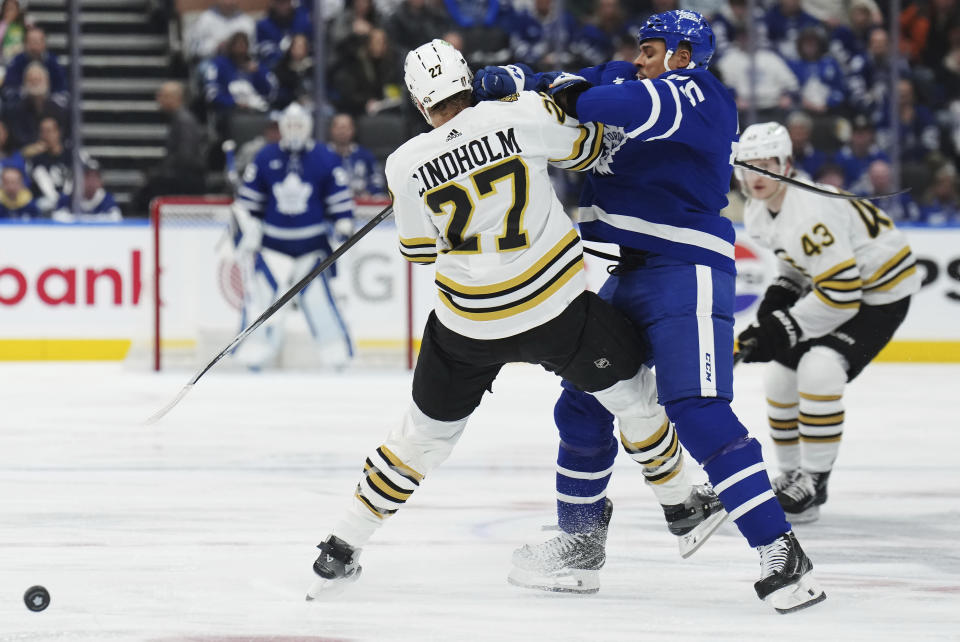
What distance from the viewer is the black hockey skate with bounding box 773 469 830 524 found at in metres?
3.86

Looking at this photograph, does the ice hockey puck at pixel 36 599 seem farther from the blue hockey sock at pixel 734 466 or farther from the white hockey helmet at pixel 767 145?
the white hockey helmet at pixel 767 145

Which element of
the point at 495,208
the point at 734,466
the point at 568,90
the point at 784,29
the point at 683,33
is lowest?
the point at 784,29

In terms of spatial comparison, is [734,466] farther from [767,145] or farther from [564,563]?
[767,145]

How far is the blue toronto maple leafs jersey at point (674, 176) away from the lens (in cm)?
286

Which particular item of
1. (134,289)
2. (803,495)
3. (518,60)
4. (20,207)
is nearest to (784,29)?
(518,60)

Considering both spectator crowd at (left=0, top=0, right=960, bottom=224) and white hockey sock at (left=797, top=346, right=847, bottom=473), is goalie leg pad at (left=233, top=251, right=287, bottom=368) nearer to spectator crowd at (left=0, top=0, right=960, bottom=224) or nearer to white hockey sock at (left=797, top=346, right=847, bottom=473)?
spectator crowd at (left=0, top=0, right=960, bottom=224)

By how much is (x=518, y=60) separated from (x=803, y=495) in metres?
5.55

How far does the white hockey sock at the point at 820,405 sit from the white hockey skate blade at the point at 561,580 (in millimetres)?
1084

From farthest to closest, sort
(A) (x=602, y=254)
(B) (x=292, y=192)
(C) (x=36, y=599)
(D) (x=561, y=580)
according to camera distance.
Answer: (B) (x=292, y=192) < (A) (x=602, y=254) < (D) (x=561, y=580) < (C) (x=36, y=599)

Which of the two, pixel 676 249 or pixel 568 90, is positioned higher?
→ pixel 568 90

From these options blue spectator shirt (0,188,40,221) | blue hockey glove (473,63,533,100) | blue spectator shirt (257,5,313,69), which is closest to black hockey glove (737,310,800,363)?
blue hockey glove (473,63,533,100)

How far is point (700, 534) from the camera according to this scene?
3.06 meters

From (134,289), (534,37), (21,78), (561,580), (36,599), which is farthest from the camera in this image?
(534,37)

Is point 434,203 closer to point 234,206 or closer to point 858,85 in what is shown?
point 234,206
